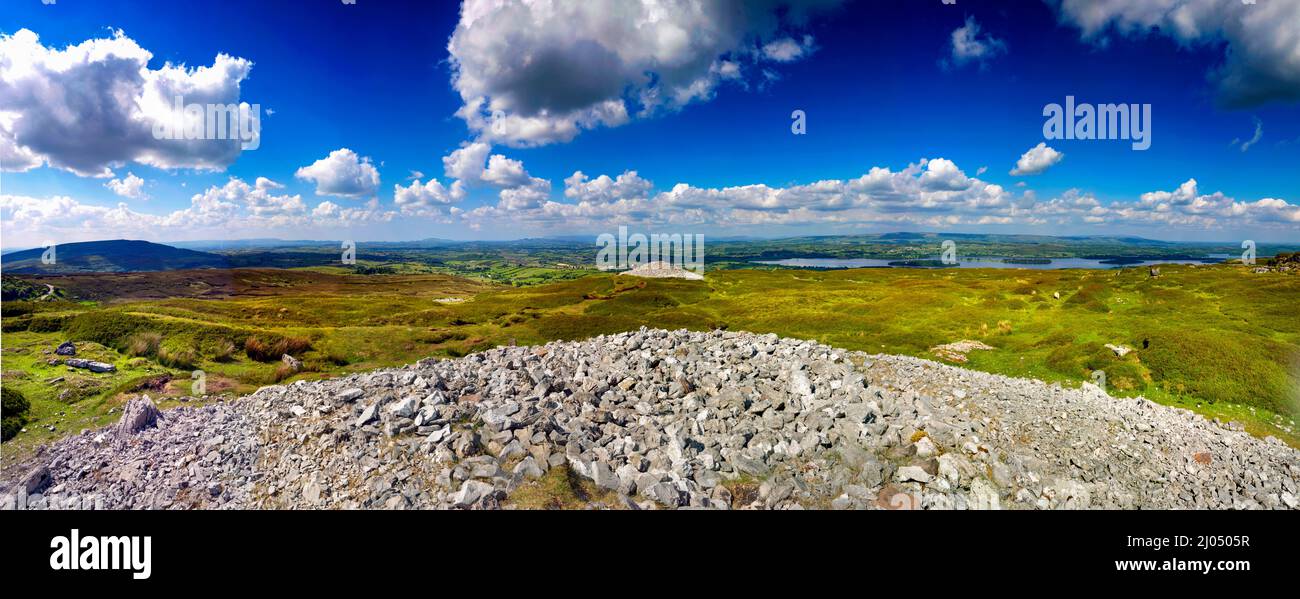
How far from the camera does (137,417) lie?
13305 mm

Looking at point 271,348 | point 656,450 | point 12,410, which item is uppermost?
point 271,348

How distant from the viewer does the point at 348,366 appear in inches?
929

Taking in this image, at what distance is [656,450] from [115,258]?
602ft

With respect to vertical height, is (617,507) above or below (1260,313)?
below

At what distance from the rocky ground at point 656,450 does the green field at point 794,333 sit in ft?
13.2

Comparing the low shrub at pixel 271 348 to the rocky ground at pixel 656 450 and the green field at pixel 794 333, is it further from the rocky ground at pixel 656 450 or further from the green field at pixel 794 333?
the rocky ground at pixel 656 450

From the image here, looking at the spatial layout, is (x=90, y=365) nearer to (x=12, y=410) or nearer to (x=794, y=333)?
(x=12, y=410)

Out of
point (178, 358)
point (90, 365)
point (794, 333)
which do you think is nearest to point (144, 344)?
point (178, 358)

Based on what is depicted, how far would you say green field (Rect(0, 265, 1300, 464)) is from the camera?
18.0 metres

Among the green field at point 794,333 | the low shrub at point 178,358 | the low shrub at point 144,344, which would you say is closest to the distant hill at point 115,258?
the green field at point 794,333

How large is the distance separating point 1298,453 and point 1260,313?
30774 mm

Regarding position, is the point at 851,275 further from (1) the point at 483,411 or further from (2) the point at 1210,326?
(1) the point at 483,411

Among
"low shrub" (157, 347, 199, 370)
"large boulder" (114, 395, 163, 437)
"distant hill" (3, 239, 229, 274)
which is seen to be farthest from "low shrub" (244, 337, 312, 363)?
"distant hill" (3, 239, 229, 274)
